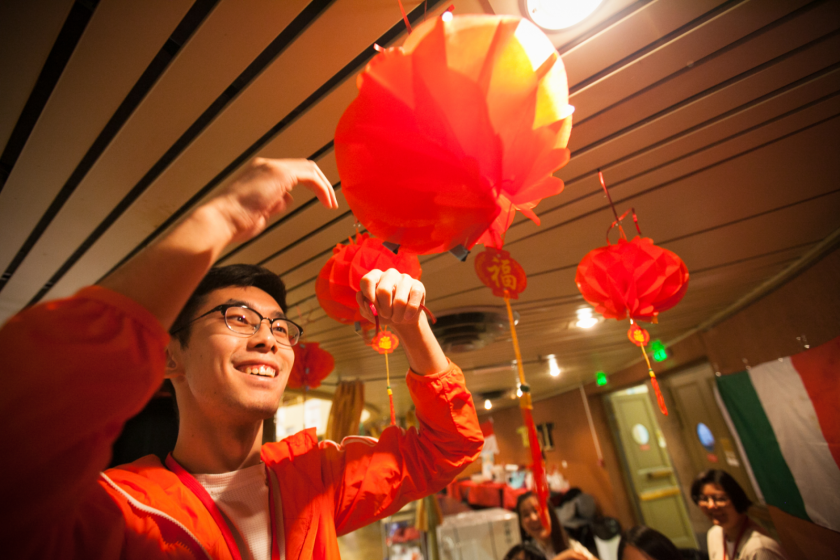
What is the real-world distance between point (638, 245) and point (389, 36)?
1189mm

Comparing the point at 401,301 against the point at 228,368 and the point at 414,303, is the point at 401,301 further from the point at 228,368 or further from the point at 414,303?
the point at 228,368

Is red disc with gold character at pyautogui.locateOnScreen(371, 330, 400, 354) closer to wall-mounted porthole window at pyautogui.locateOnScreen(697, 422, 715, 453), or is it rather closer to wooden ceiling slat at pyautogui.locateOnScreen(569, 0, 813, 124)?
wooden ceiling slat at pyautogui.locateOnScreen(569, 0, 813, 124)

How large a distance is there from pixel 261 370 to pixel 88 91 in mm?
1093

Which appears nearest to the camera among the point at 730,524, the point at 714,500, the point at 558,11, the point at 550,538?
the point at 558,11

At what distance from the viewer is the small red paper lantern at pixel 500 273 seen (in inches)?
59.4

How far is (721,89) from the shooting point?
4.08ft

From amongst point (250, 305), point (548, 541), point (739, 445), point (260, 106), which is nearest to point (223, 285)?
point (250, 305)

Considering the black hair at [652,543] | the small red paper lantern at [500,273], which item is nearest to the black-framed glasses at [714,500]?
the black hair at [652,543]

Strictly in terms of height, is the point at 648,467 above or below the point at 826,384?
below

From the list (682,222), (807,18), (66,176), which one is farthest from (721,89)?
(66,176)

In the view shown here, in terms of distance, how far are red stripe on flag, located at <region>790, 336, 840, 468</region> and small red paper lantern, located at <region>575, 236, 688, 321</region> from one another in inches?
79.5

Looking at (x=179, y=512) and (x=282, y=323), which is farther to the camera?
(x=282, y=323)

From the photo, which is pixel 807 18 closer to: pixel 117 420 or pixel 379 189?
pixel 379 189

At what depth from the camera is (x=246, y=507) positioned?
2.84 feet
